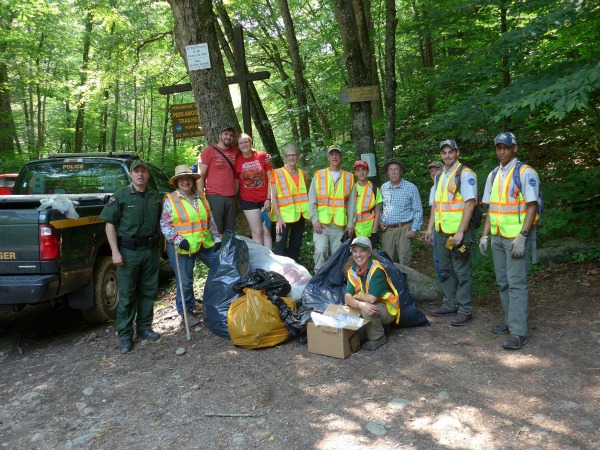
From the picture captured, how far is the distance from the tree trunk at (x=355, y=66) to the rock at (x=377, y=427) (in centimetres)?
439

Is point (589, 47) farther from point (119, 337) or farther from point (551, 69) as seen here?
point (119, 337)

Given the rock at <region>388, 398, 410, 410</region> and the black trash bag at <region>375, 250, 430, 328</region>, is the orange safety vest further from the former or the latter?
the rock at <region>388, 398, 410, 410</region>

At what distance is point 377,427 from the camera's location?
3135mm

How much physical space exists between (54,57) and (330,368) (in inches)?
766

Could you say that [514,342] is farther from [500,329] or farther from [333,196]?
[333,196]

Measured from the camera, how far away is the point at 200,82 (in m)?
6.50

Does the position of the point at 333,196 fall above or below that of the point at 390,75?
below

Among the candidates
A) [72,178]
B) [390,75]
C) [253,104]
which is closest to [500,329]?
[390,75]

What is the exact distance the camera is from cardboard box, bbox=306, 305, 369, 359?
4168mm

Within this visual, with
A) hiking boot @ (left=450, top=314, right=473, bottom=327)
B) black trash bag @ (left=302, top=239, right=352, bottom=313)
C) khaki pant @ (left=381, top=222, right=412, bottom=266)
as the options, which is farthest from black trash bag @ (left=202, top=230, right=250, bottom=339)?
hiking boot @ (left=450, top=314, right=473, bottom=327)

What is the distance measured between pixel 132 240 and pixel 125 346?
1054mm

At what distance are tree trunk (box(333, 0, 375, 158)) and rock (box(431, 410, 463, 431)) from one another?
4.32 m

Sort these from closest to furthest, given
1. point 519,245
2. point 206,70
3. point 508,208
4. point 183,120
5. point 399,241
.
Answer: point 519,245 → point 508,208 → point 399,241 → point 206,70 → point 183,120

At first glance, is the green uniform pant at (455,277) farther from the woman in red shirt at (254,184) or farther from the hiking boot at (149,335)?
the hiking boot at (149,335)
